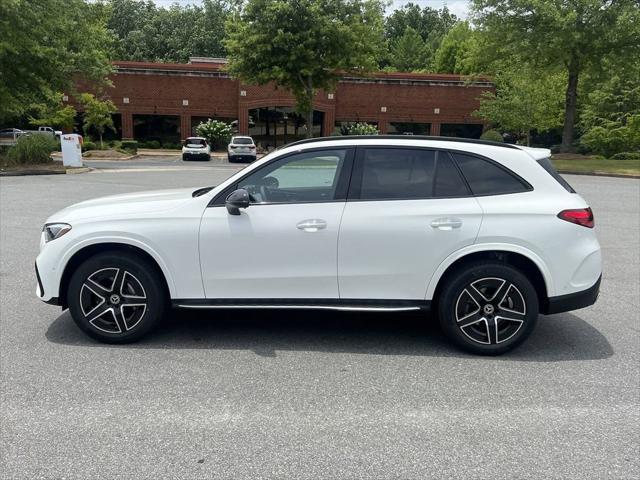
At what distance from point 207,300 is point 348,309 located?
45.2 inches

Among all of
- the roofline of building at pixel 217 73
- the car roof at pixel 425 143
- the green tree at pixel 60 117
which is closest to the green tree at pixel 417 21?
the roofline of building at pixel 217 73

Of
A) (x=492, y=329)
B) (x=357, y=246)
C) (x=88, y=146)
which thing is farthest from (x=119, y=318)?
(x=88, y=146)

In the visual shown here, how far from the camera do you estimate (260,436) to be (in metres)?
3.43

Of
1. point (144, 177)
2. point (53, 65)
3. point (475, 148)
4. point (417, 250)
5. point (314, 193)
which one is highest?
point (53, 65)

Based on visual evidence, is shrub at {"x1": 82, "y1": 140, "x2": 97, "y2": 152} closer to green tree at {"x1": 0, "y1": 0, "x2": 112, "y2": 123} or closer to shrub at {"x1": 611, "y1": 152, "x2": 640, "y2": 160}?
green tree at {"x1": 0, "y1": 0, "x2": 112, "y2": 123}

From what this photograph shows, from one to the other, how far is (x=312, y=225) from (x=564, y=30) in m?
27.8

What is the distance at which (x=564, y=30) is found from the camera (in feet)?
91.4

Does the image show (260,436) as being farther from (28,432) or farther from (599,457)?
(599,457)

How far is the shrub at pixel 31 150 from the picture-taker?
23.4m

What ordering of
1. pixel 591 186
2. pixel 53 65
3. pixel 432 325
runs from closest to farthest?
pixel 432 325 < pixel 591 186 < pixel 53 65

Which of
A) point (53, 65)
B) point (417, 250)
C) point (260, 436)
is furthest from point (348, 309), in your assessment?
point (53, 65)

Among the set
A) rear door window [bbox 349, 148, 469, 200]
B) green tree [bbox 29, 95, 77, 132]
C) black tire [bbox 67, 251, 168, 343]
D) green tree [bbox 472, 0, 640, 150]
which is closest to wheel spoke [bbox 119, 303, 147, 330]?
black tire [bbox 67, 251, 168, 343]

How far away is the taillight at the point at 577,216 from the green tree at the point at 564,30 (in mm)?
26379

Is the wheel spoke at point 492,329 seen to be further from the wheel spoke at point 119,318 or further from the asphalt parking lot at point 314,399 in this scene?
the wheel spoke at point 119,318
